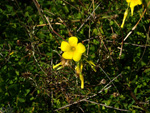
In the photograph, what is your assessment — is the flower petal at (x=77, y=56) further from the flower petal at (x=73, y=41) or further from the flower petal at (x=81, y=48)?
the flower petal at (x=73, y=41)

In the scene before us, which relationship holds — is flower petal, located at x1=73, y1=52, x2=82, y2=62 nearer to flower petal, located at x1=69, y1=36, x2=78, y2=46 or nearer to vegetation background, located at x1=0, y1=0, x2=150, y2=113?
flower petal, located at x1=69, y1=36, x2=78, y2=46

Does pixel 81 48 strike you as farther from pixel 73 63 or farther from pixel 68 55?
pixel 73 63

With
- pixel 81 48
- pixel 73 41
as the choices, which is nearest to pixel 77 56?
pixel 81 48

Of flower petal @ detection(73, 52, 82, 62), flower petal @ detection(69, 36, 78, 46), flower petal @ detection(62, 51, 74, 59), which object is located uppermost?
flower petal @ detection(69, 36, 78, 46)

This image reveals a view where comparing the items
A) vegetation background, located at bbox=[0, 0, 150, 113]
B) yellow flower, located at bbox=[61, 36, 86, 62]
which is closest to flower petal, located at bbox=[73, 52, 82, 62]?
yellow flower, located at bbox=[61, 36, 86, 62]

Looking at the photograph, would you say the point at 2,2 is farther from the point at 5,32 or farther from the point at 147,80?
the point at 147,80

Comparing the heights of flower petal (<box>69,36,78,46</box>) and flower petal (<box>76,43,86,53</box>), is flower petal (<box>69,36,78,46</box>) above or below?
above

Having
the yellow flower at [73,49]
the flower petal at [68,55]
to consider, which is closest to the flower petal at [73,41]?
the yellow flower at [73,49]
